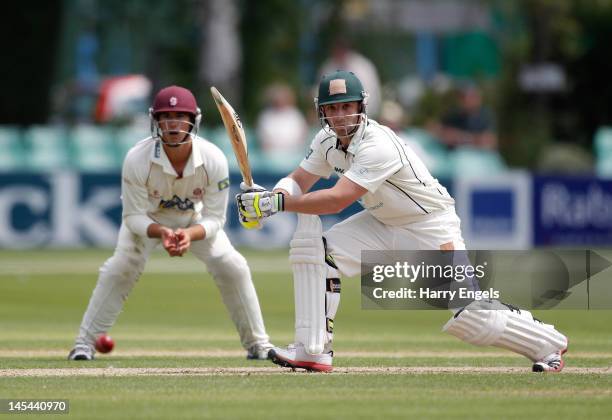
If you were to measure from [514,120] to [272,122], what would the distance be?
738cm

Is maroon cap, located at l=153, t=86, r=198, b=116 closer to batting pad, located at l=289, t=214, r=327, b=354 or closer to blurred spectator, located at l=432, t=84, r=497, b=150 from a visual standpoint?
batting pad, located at l=289, t=214, r=327, b=354

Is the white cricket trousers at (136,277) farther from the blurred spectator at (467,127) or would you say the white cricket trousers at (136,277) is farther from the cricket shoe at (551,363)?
the blurred spectator at (467,127)

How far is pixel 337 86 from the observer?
7711 millimetres

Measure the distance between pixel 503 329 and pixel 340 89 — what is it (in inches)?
60.3

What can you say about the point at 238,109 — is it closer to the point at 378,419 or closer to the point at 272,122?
the point at 272,122

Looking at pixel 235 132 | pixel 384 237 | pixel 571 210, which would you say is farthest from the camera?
pixel 571 210

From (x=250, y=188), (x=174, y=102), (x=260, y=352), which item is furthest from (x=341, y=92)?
(x=260, y=352)

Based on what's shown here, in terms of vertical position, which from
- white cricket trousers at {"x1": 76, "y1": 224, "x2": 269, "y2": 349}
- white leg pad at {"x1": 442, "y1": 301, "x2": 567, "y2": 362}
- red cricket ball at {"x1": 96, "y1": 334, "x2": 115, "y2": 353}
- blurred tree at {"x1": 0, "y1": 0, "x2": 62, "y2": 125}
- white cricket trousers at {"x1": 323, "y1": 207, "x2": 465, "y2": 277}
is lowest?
red cricket ball at {"x1": 96, "y1": 334, "x2": 115, "y2": 353}

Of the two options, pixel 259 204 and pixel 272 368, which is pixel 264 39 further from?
pixel 259 204

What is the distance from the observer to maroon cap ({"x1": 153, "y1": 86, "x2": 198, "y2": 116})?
8516mm

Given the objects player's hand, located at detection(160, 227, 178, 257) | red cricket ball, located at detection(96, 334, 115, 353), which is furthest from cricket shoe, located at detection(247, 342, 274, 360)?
player's hand, located at detection(160, 227, 178, 257)

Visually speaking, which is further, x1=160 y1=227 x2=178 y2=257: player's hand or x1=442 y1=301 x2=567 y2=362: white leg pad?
x1=160 y1=227 x2=178 y2=257: player's hand

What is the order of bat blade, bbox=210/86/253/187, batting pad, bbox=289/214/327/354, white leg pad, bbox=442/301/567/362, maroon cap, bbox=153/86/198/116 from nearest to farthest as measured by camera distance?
white leg pad, bbox=442/301/567/362, batting pad, bbox=289/214/327/354, bat blade, bbox=210/86/253/187, maroon cap, bbox=153/86/198/116

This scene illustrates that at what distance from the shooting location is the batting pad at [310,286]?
766cm
